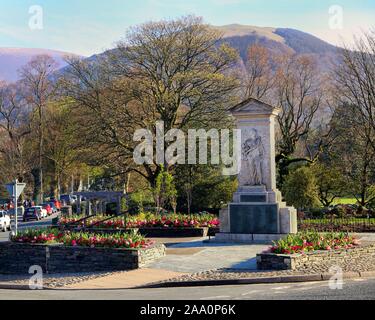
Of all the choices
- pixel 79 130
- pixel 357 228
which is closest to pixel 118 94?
pixel 79 130

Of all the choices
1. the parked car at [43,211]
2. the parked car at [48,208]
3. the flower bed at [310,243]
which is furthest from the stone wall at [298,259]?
the parked car at [48,208]

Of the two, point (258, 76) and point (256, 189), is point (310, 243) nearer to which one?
point (256, 189)

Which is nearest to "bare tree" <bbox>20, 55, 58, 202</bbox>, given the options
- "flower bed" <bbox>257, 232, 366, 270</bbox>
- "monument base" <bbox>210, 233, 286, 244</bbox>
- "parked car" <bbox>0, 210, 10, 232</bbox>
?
"parked car" <bbox>0, 210, 10, 232</bbox>

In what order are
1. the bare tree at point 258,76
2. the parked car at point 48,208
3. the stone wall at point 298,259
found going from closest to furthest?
the stone wall at point 298,259
the parked car at point 48,208
the bare tree at point 258,76

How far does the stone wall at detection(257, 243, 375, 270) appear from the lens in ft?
52.9

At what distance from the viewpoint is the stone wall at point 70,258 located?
58.5 ft

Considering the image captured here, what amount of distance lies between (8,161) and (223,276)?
179 ft

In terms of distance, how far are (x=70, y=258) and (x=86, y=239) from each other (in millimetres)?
803

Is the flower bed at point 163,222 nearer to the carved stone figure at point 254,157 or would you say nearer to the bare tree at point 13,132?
the carved stone figure at point 254,157

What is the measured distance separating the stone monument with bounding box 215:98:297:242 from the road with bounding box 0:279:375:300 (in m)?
8.62

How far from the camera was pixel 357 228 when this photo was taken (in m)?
27.4

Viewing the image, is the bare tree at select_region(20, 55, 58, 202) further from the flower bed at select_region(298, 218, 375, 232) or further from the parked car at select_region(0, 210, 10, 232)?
the flower bed at select_region(298, 218, 375, 232)

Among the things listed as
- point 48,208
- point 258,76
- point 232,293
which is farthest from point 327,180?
point 48,208

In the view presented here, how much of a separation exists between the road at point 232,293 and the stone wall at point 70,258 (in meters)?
3.29
